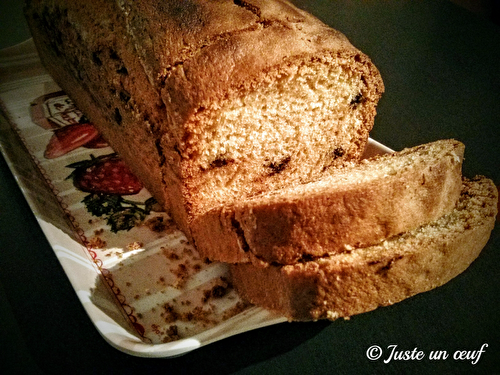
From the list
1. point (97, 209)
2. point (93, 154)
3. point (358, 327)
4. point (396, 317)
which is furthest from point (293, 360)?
point (93, 154)

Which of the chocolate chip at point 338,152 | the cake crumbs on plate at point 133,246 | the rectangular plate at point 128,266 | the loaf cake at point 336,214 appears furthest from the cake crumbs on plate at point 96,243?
the chocolate chip at point 338,152

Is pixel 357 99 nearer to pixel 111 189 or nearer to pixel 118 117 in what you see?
pixel 118 117

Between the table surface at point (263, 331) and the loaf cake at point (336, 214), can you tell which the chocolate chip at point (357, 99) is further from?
the table surface at point (263, 331)

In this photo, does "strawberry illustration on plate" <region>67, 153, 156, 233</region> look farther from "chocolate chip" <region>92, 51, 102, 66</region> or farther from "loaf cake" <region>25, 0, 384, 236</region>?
"chocolate chip" <region>92, 51, 102, 66</region>

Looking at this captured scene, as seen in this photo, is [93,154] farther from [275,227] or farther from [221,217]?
[275,227]

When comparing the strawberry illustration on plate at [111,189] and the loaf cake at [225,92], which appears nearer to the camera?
the loaf cake at [225,92]

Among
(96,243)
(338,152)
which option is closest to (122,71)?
(96,243)
